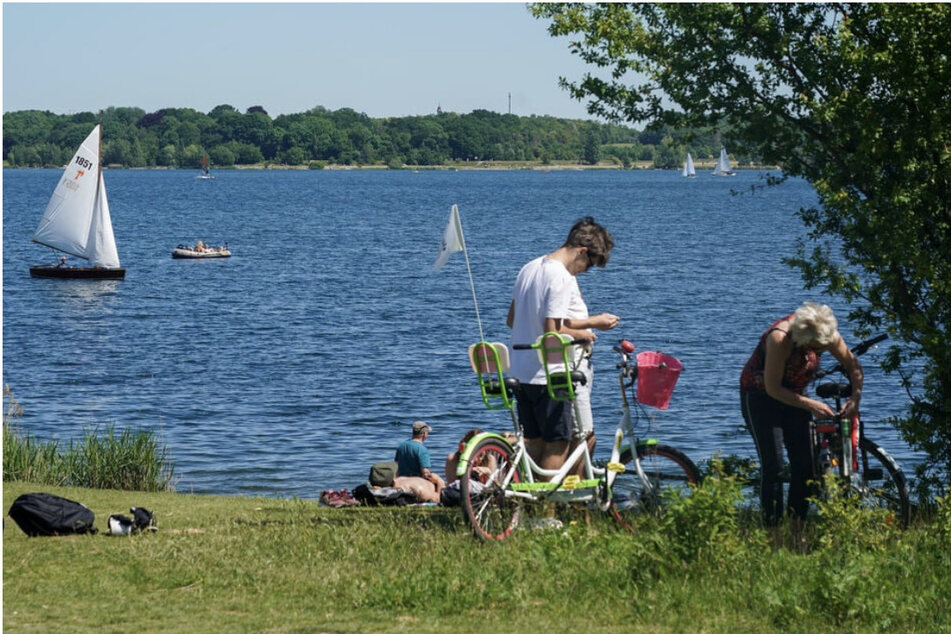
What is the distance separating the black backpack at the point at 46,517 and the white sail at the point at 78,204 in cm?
4917

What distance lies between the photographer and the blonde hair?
A: 7.81 meters

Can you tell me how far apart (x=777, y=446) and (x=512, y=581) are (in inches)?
91.9

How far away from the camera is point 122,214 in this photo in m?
129

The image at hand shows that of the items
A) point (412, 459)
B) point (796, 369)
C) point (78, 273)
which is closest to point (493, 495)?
point (796, 369)

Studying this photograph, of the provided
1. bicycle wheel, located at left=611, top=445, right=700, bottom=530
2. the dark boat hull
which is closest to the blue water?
the dark boat hull

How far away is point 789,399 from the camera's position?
26.5 feet

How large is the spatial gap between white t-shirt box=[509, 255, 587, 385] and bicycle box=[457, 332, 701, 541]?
0.12m

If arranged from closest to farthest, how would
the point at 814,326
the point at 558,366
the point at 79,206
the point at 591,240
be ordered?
the point at 814,326 < the point at 558,366 < the point at 591,240 < the point at 79,206

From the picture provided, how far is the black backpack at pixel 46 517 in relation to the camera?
29.3 ft

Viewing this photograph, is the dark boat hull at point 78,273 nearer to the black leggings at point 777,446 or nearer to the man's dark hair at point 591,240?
the man's dark hair at point 591,240

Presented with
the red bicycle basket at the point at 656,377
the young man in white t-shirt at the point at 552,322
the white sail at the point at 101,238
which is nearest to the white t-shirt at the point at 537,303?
the young man in white t-shirt at the point at 552,322

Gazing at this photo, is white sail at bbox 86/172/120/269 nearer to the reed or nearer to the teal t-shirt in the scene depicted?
the reed

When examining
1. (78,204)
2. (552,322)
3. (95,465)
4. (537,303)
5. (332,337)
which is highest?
(537,303)

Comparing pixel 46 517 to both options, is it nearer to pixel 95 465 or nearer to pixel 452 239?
pixel 452 239
